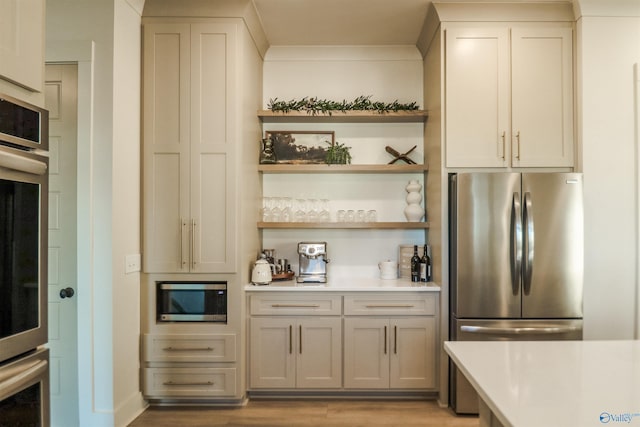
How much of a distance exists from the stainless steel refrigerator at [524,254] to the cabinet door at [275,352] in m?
1.27

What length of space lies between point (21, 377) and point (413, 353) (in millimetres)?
2522

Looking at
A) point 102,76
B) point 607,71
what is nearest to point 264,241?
point 102,76

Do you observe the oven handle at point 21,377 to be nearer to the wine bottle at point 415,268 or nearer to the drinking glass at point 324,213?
the drinking glass at point 324,213

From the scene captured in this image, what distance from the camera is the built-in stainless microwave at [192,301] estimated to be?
3268 mm

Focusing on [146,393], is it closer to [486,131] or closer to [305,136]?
[305,136]

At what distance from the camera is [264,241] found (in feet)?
13.2

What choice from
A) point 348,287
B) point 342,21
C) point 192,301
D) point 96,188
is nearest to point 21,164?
point 96,188

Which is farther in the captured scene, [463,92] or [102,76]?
[463,92]

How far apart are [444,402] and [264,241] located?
188cm

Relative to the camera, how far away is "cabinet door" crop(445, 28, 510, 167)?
329 cm

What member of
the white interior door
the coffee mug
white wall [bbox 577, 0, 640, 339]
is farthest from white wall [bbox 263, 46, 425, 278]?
the white interior door

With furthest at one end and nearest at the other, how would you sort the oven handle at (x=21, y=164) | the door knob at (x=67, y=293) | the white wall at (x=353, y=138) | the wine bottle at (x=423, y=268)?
the white wall at (x=353, y=138), the wine bottle at (x=423, y=268), the door knob at (x=67, y=293), the oven handle at (x=21, y=164)

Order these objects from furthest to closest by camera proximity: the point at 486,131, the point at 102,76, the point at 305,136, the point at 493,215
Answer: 1. the point at 305,136
2. the point at 486,131
3. the point at 493,215
4. the point at 102,76

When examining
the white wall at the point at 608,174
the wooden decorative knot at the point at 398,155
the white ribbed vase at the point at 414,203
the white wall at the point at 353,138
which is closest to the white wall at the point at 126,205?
Result: the white wall at the point at 353,138
